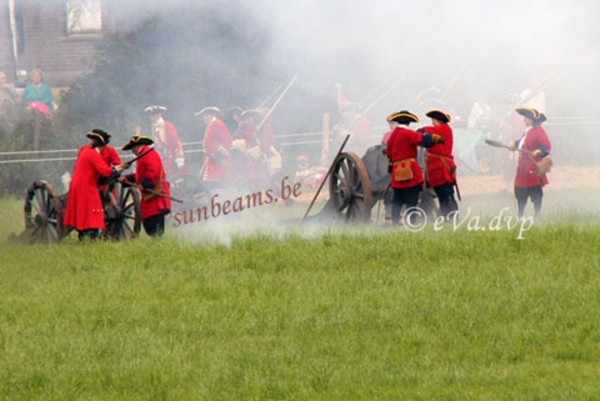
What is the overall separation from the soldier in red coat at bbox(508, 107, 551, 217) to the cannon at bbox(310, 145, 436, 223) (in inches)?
43.7

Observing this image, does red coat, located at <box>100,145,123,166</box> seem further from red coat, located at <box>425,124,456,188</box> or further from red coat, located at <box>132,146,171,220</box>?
red coat, located at <box>425,124,456,188</box>

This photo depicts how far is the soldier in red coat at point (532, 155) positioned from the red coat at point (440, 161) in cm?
113

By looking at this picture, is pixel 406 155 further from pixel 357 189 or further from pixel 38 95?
pixel 38 95

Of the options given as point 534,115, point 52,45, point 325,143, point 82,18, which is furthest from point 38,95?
point 534,115

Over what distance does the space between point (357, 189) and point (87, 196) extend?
294 cm

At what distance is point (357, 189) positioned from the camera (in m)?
12.3

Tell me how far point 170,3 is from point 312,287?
9.91 m

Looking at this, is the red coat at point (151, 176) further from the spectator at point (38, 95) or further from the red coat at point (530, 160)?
the spectator at point (38, 95)

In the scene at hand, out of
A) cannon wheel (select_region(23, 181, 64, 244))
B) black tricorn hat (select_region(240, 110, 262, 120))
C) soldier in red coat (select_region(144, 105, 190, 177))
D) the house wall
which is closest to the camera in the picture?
cannon wheel (select_region(23, 181, 64, 244))

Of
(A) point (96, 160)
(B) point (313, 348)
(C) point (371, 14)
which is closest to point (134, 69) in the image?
(C) point (371, 14)

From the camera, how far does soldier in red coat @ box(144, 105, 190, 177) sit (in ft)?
51.8

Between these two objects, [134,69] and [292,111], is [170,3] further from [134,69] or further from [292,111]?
[292,111]

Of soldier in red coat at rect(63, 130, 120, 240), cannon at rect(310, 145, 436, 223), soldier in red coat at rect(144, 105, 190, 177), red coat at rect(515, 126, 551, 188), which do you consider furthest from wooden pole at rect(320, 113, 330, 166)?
soldier in red coat at rect(63, 130, 120, 240)

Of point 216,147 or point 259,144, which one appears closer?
point 216,147
